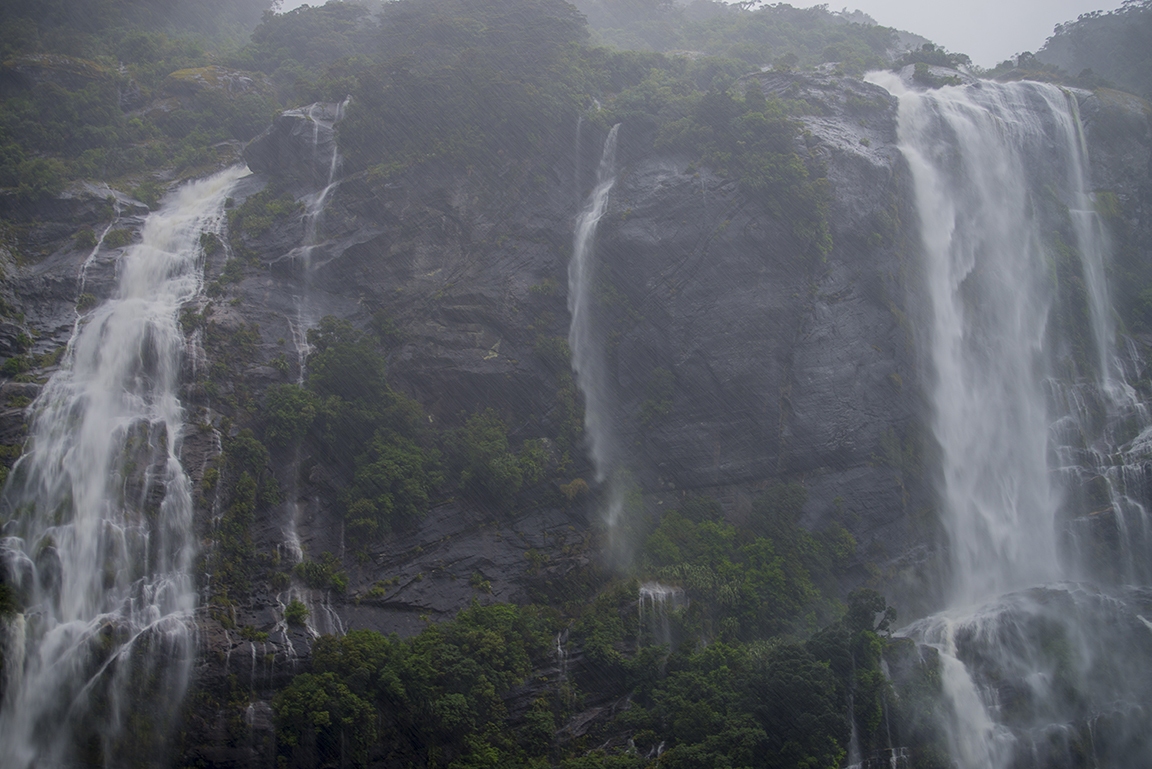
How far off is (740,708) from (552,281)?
48.0 feet

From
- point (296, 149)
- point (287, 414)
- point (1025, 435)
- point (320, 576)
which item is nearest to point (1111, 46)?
point (1025, 435)

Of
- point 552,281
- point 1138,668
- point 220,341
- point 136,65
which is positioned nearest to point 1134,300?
point 1138,668

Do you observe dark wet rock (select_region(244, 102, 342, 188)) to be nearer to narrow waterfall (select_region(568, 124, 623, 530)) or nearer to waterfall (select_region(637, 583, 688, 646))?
narrow waterfall (select_region(568, 124, 623, 530))

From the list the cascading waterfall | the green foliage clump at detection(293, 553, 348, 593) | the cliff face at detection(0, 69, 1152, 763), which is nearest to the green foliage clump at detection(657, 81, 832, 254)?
the cliff face at detection(0, 69, 1152, 763)

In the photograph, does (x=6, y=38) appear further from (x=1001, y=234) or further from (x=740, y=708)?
(x=1001, y=234)

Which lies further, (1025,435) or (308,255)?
(308,255)

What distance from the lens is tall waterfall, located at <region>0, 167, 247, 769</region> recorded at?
522 inches

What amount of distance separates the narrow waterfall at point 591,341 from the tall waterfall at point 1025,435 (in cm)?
1034

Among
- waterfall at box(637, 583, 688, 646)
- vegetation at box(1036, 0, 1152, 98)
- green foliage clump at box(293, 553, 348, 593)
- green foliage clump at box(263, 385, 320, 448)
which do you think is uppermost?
vegetation at box(1036, 0, 1152, 98)

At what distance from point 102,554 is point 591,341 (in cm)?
1486

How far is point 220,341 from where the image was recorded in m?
19.8

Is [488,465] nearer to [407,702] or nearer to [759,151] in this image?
[407,702]

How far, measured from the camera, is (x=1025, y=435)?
2297cm

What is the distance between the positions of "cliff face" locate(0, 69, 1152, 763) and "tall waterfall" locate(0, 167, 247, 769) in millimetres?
1386
